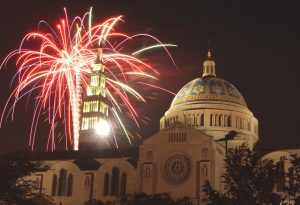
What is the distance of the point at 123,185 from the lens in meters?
72.6

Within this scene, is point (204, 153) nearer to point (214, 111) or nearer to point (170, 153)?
point (170, 153)

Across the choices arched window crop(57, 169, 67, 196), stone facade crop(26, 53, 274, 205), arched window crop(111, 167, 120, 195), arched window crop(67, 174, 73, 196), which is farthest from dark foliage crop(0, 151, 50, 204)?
arched window crop(57, 169, 67, 196)

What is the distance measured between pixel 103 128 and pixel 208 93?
58.8ft

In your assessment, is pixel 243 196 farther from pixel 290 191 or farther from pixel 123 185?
pixel 123 185

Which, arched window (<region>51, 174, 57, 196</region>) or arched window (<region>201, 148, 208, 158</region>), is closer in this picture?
arched window (<region>201, 148, 208, 158</region>)

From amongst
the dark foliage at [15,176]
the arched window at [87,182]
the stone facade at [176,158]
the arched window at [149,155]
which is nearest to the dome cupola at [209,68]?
the stone facade at [176,158]

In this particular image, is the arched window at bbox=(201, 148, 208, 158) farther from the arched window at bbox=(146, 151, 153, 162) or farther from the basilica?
the arched window at bbox=(146, 151, 153, 162)

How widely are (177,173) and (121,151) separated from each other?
14496 millimetres

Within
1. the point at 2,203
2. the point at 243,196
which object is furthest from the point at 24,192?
the point at 243,196

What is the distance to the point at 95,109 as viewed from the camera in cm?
8819

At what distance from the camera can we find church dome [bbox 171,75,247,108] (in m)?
79.7

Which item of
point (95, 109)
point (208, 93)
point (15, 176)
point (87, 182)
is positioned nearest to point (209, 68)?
point (208, 93)

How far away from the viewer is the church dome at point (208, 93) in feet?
261

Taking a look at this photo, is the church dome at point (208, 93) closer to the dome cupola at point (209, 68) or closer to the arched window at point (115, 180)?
the dome cupola at point (209, 68)
